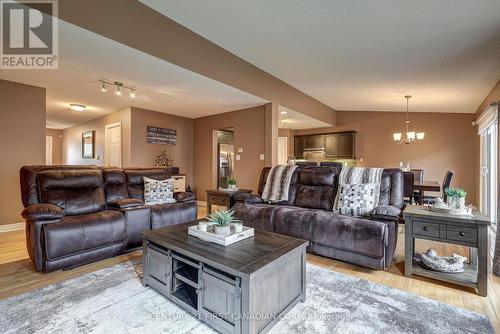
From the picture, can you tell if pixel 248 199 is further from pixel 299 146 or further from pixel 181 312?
pixel 299 146

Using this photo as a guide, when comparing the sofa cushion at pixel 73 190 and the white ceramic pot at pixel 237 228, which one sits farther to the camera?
the sofa cushion at pixel 73 190

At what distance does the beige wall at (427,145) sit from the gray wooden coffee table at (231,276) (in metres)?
5.87

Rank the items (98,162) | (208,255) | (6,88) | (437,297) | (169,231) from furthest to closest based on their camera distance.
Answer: (98,162)
(6,88)
(169,231)
(437,297)
(208,255)

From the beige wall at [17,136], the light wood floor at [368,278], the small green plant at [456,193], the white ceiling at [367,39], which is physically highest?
the white ceiling at [367,39]

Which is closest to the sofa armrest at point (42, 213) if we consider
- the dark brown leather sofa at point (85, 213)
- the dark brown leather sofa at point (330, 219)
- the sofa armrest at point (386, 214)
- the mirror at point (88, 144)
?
the dark brown leather sofa at point (85, 213)

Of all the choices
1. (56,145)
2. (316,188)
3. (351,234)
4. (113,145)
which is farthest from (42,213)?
(56,145)

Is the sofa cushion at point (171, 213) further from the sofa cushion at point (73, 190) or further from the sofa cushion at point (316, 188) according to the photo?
the sofa cushion at point (316, 188)

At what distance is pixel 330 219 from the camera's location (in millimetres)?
2801

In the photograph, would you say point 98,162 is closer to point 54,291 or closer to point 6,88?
point 6,88

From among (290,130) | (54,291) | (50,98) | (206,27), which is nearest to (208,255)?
(54,291)

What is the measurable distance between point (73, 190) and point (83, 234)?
80 cm

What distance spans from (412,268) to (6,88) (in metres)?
6.24

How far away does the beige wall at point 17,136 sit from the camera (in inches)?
159

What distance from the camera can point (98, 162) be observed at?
7043 mm
